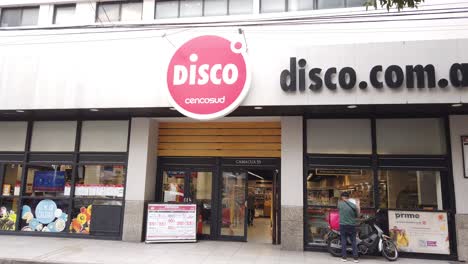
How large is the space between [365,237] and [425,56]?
16.0 feet

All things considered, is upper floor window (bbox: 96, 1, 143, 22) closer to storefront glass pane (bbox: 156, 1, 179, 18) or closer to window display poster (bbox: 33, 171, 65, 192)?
storefront glass pane (bbox: 156, 1, 179, 18)

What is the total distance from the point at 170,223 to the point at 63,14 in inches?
360

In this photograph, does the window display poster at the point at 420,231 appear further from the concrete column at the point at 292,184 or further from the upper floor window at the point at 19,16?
the upper floor window at the point at 19,16

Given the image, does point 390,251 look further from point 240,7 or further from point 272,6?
point 240,7

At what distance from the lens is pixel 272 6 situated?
1360 cm

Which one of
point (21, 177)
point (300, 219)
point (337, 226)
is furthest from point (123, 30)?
point (337, 226)

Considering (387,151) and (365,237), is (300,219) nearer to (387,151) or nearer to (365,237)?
(365,237)

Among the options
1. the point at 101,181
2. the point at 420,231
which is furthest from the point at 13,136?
the point at 420,231

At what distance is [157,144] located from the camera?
43.5 ft

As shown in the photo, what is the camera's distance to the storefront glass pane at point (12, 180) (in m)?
13.3

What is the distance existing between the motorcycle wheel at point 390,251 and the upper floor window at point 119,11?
11238mm

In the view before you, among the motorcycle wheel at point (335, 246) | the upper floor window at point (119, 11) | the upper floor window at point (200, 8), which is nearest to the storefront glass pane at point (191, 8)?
the upper floor window at point (200, 8)

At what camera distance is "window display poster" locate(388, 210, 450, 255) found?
10430 mm

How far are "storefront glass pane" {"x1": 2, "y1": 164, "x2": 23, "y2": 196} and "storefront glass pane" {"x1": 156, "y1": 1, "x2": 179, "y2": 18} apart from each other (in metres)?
7.27
